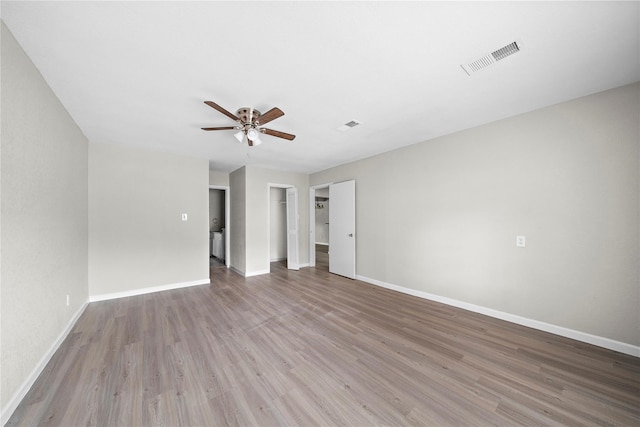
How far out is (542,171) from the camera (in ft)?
8.54

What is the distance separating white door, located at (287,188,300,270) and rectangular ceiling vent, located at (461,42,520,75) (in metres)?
4.42

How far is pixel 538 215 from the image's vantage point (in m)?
2.62

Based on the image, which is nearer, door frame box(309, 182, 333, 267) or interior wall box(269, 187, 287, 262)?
door frame box(309, 182, 333, 267)

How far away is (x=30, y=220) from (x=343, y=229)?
14.2ft

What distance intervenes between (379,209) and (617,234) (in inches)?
111

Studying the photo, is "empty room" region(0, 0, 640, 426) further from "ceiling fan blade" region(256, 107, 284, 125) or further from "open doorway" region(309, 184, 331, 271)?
"open doorway" region(309, 184, 331, 271)

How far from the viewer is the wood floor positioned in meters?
1.51

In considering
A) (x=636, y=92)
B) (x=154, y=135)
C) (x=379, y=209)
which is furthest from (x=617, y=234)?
(x=154, y=135)

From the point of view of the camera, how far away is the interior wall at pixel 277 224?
701 cm

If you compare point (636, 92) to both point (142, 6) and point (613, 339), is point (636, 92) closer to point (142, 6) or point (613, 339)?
point (613, 339)

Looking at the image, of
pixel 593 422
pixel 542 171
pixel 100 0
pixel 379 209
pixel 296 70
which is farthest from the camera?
pixel 379 209

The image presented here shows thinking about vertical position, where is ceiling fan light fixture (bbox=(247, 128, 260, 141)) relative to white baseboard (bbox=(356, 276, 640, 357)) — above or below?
above

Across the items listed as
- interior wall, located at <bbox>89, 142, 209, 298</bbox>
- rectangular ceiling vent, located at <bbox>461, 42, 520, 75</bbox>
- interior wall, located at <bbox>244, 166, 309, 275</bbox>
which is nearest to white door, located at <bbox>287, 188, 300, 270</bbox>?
interior wall, located at <bbox>244, 166, 309, 275</bbox>

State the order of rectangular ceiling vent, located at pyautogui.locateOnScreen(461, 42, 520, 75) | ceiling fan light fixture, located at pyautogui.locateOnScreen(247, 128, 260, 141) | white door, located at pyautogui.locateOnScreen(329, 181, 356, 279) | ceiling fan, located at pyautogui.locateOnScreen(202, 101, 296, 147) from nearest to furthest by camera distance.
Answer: rectangular ceiling vent, located at pyautogui.locateOnScreen(461, 42, 520, 75)
ceiling fan, located at pyautogui.locateOnScreen(202, 101, 296, 147)
ceiling fan light fixture, located at pyautogui.locateOnScreen(247, 128, 260, 141)
white door, located at pyautogui.locateOnScreen(329, 181, 356, 279)
